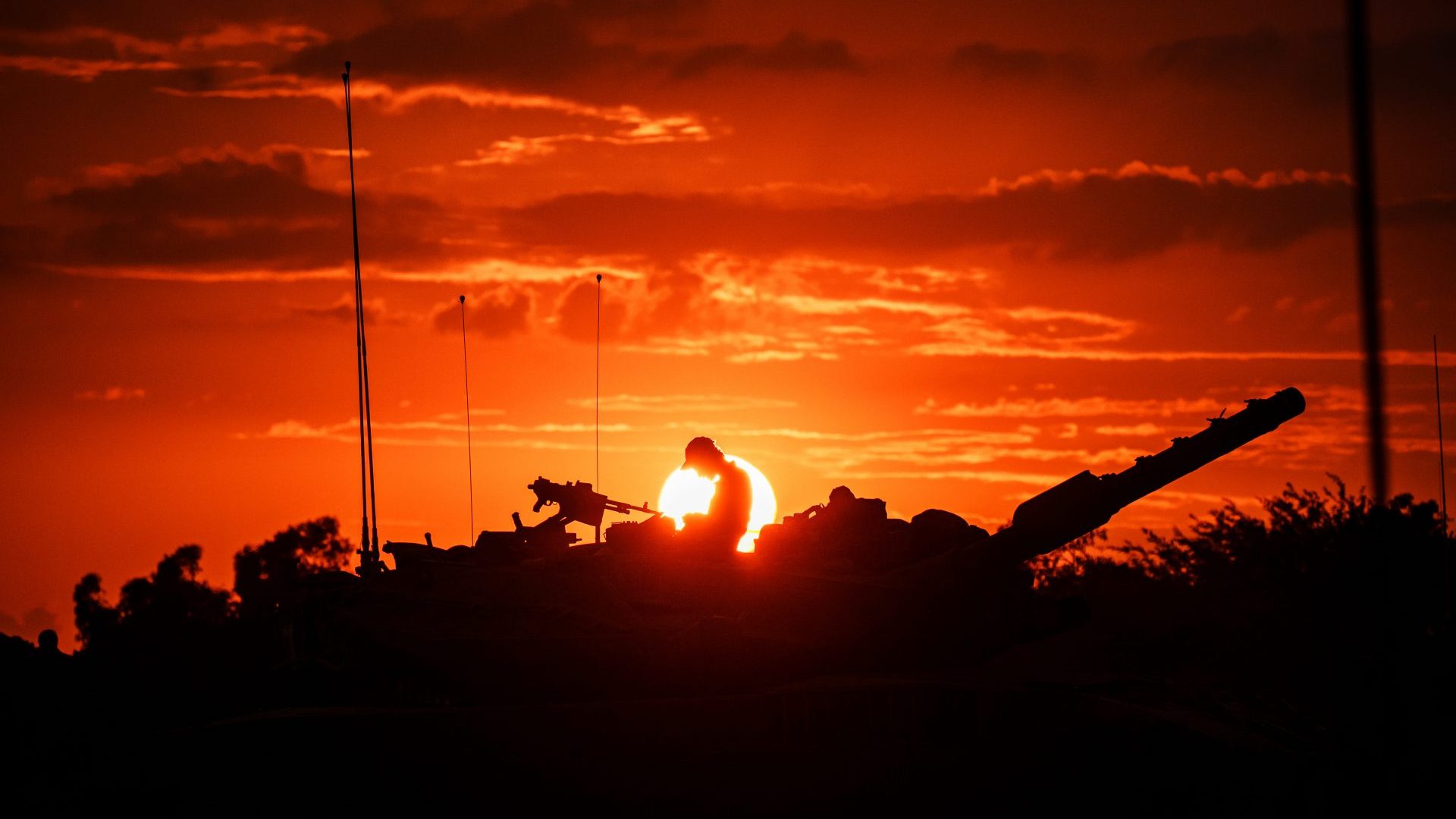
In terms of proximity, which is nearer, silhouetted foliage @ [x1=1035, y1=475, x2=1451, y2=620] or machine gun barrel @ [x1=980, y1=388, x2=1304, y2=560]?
machine gun barrel @ [x1=980, y1=388, x2=1304, y2=560]

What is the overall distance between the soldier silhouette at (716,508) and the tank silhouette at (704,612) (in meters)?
0.27

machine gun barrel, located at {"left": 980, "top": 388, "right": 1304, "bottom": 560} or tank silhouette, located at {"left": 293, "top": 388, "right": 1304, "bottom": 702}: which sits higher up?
machine gun barrel, located at {"left": 980, "top": 388, "right": 1304, "bottom": 560}

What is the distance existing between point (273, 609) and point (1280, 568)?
33157mm

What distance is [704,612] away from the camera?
18062mm

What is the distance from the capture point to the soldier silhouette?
63.1 feet

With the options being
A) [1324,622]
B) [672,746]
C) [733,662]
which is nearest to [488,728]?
[672,746]

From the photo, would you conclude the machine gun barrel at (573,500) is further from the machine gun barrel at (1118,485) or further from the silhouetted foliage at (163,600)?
the silhouetted foliage at (163,600)

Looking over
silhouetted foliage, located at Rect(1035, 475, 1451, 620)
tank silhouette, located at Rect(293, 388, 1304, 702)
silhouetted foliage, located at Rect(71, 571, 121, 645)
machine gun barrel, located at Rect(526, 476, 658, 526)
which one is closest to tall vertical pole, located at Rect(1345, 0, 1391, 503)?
tank silhouette, located at Rect(293, 388, 1304, 702)

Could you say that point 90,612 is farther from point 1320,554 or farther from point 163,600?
point 1320,554

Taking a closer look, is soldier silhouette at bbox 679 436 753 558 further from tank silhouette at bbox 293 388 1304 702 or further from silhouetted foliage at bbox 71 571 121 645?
silhouetted foliage at bbox 71 571 121 645

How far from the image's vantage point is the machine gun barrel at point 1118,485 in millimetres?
18359

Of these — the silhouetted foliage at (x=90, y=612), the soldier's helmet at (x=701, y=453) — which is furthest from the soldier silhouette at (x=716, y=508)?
the silhouetted foliage at (x=90, y=612)

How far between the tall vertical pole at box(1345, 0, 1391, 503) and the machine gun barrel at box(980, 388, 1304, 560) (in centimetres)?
1104

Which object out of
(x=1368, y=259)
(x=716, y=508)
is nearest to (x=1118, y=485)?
(x=716, y=508)
